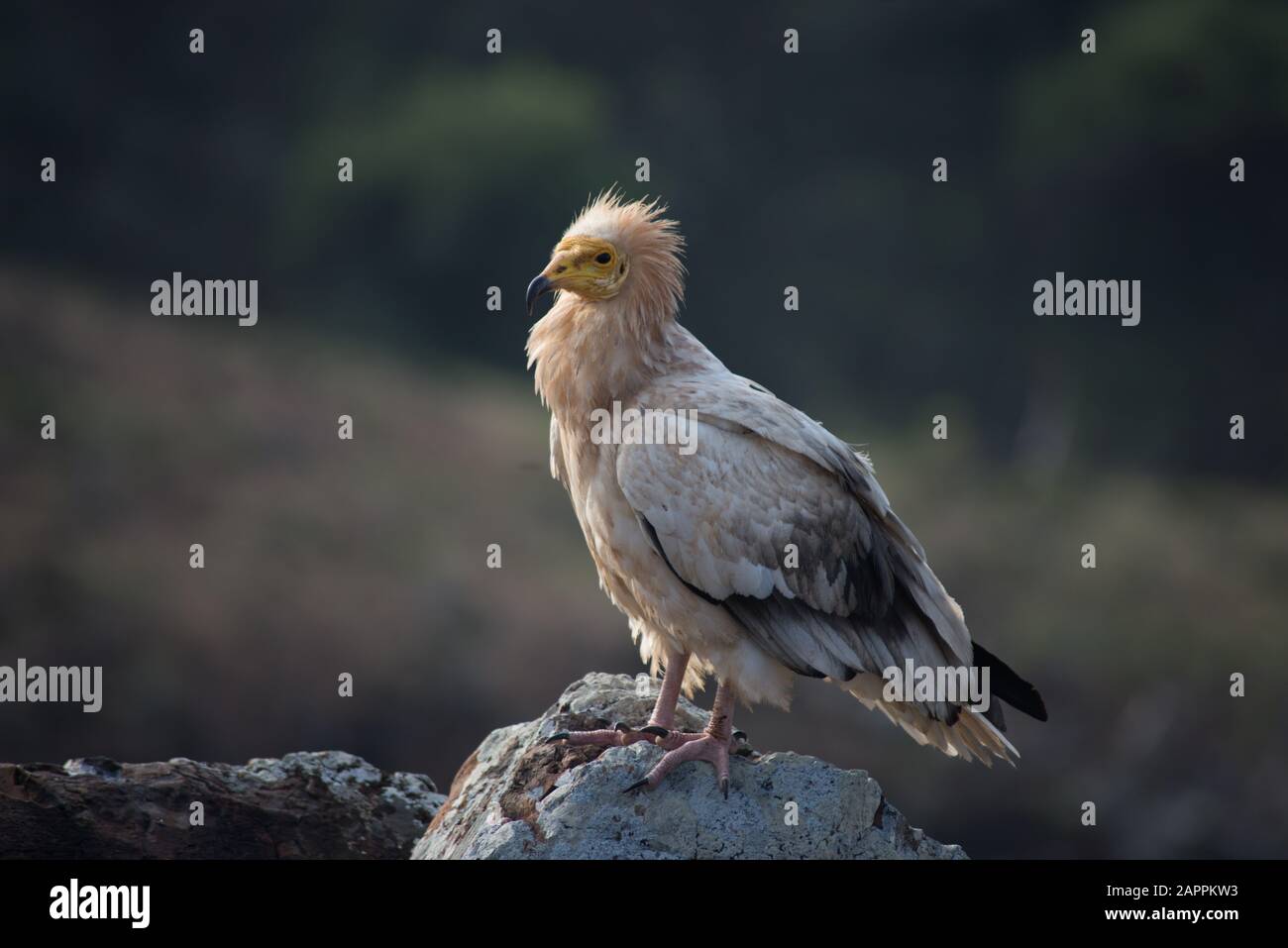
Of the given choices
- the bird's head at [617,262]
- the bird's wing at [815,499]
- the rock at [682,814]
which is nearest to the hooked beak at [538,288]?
the bird's head at [617,262]

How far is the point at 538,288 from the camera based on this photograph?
356 inches

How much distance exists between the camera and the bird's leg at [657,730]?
862 cm

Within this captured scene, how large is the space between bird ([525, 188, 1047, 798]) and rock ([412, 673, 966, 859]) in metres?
0.11

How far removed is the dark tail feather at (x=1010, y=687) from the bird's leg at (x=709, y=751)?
1301 millimetres

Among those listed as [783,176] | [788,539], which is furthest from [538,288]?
[783,176]

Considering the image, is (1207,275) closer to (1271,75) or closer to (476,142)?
(1271,75)

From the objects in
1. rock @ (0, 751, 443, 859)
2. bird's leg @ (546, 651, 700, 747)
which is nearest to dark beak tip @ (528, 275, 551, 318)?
Result: bird's leg @ (546, 651, 700, 747)

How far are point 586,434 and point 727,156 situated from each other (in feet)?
97.3

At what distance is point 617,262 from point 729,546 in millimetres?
1618

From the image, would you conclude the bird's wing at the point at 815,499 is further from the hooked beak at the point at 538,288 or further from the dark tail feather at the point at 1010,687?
the hooked beak at the point at 538,288

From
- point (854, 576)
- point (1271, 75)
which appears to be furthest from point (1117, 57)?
point (854, 576)

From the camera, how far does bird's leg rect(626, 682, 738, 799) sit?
8.32 meters

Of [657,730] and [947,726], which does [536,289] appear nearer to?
[657,730]

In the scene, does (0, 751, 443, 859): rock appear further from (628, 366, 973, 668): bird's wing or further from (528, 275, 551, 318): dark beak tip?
(528, 275, 551, 318): dark beak tip
